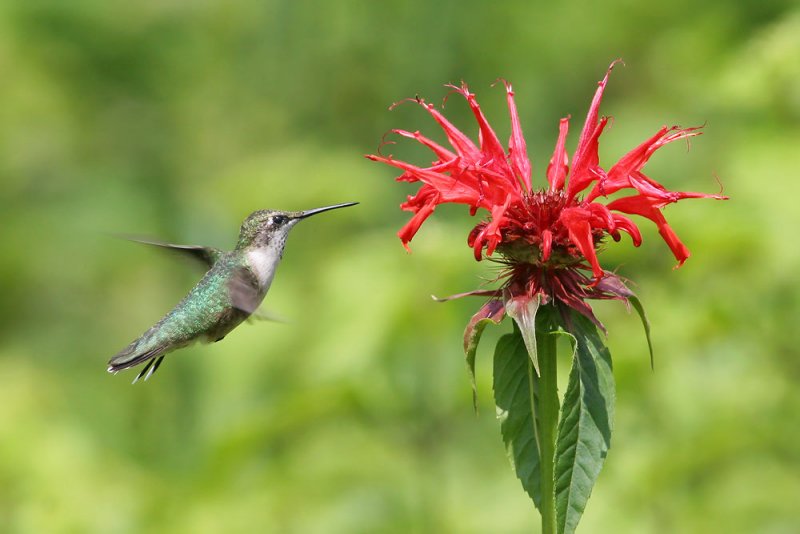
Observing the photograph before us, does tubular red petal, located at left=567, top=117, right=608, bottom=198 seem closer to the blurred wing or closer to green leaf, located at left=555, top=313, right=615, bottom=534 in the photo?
green leaf, located at left=555, top=313, right=615, bottom=534

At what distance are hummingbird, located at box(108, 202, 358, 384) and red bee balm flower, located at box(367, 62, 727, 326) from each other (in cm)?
34

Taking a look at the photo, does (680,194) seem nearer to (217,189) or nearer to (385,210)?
(217,189)

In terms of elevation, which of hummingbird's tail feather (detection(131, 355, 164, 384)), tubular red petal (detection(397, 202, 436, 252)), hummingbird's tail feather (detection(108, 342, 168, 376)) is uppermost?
tubular red petal (detection(397, 202, 436, 252))

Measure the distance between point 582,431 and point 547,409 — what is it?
10cm

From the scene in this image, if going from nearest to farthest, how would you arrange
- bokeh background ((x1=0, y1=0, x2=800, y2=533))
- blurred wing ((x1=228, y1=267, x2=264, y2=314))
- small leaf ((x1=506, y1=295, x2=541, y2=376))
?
small leaf ((x1=506, y1=295, x2=541, y2=376)) → blurred wing ((x1=228, y1=267, x2=264, y2=314)) → bokeh background ((x1=0, y1=0, x2=800, y2=533))

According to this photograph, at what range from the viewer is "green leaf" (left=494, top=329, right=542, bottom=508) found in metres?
1.97

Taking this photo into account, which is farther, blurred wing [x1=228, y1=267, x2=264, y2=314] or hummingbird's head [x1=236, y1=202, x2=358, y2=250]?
hummingbird's head [x1=236, y1=202, x2=358, y2=250]

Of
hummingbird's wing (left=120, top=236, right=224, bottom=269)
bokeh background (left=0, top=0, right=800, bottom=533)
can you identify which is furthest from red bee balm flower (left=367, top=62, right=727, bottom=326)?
hummingbird's wing (left=120, top=236, right=224, bottom=269)

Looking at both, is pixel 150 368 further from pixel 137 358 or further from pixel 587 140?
pixel 587 140

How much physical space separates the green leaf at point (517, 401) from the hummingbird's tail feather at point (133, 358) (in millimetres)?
Result: 750

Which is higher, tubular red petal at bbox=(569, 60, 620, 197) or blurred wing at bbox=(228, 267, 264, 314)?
tubular red petal at bbox=(569, 60, 620, 197)

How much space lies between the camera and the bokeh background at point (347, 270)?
3.23 metres

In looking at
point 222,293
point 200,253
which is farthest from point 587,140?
point 200,253

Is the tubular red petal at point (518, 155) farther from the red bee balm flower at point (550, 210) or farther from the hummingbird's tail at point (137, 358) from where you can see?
the hummingbird's tail at point (137, 358)
